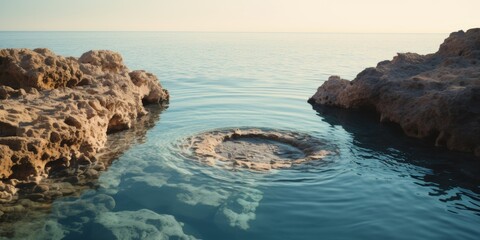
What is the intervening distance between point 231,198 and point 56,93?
8.22m

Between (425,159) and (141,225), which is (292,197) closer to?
(141,225)

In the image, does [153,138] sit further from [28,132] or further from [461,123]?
[461,123]

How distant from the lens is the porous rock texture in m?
9.33

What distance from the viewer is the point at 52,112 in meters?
11.1

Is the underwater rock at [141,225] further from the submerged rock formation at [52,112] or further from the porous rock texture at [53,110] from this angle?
the porous rock texture at [53,110]

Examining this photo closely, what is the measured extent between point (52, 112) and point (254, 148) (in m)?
6.80

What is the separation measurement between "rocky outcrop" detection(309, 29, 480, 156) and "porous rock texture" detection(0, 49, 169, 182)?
11.9m

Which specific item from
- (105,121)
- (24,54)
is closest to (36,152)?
(105,121)

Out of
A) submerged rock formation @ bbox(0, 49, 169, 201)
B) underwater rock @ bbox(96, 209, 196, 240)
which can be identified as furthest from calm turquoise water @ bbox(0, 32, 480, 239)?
submerged rock formation @ bbox(0, 49, 169, 201)

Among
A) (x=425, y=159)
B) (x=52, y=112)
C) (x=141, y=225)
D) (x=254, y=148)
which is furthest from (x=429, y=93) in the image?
(x=52, y=112)

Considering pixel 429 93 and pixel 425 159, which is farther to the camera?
pixel 429 93

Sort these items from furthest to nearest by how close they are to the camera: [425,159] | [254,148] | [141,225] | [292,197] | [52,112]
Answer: [254,148] < [425,159] < [52,112] < [292,197] < [141,225]

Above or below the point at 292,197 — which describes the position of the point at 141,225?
below

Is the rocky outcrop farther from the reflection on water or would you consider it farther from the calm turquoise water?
the calm turquoise water
